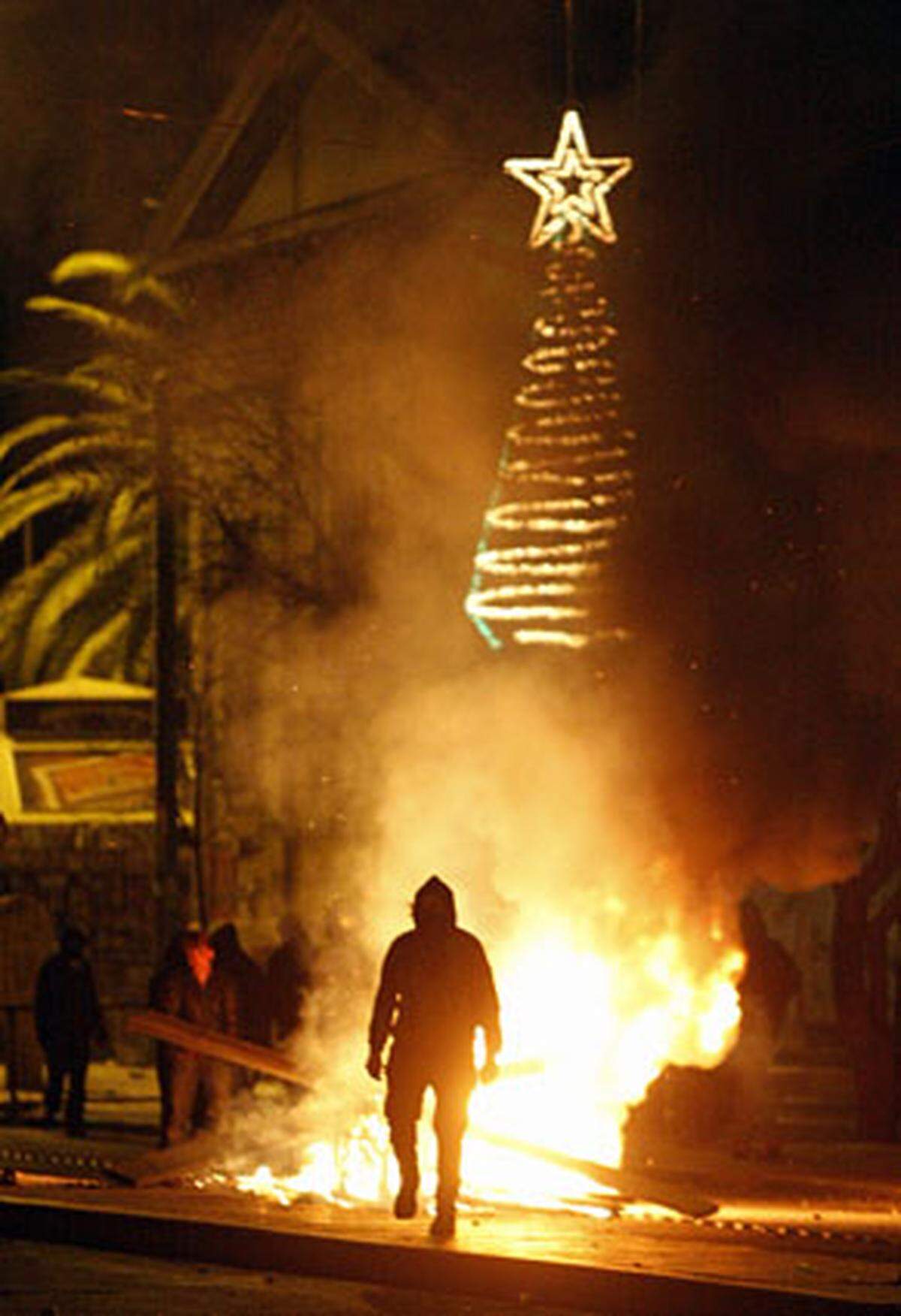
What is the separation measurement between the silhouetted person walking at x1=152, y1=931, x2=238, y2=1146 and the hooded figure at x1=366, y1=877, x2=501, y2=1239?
4636mm

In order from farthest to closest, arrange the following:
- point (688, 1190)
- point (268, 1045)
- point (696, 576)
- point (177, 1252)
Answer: point (696, 576), point (268, 1045), point (688, 1190), point (177, 1252)

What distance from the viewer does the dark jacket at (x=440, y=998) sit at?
11.9 metres

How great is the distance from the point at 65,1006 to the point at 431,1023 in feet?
23.5

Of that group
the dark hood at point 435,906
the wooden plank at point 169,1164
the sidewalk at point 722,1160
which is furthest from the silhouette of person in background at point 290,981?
the dark hood at point 435,906

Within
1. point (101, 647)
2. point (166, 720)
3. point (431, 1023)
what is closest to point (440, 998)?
point (431, 1023)

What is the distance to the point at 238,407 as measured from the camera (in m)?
24.1

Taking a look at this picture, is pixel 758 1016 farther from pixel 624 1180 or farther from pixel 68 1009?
pixel 68 1009

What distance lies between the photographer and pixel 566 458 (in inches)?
749

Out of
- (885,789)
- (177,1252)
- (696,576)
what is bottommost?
(177,1252)

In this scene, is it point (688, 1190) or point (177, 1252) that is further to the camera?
point (688, 1190)

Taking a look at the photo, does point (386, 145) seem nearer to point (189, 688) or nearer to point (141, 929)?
point (189, 688)

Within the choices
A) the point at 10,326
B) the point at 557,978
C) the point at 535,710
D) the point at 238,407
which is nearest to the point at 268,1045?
the point at 557,978

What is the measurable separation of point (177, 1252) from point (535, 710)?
9909 mm

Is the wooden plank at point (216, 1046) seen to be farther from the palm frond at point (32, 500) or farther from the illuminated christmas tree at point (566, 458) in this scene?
the palm frond at point (32, 500)
